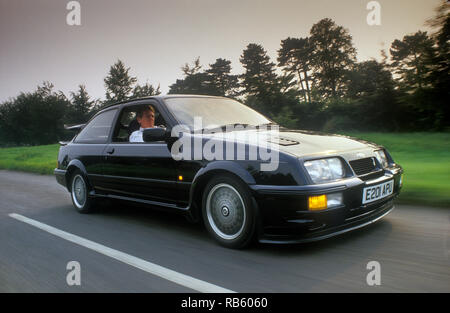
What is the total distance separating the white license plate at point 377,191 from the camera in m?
3.40

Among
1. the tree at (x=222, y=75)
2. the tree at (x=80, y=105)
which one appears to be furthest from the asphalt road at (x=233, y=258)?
the tree at (x=80, y=105)

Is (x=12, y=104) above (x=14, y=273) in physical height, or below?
above

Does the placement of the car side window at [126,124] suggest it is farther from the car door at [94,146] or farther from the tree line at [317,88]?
the tree line at [317,88]

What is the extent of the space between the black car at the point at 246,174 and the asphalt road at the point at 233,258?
8.5 inches

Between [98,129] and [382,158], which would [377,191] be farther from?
[98,129]

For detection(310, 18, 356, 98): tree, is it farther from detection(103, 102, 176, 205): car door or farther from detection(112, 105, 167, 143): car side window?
detection(103, 102, 176, 205): car door

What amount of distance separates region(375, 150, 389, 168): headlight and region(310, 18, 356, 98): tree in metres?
43.5

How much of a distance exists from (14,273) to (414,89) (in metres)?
6.31

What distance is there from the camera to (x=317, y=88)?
1425 inches

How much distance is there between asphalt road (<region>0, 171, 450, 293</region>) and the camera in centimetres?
277
